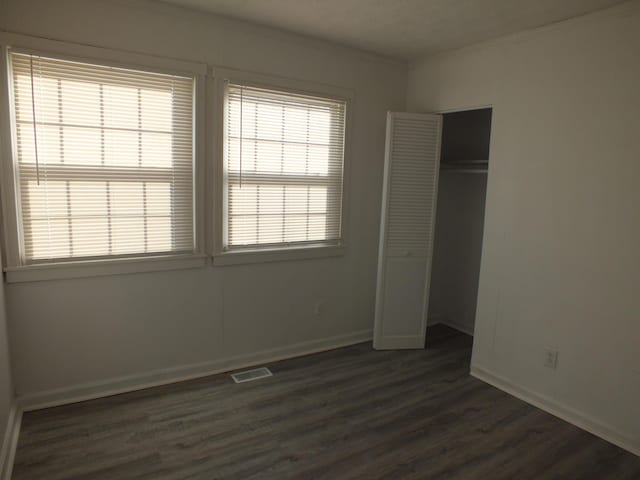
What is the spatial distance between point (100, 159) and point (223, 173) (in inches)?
32.2

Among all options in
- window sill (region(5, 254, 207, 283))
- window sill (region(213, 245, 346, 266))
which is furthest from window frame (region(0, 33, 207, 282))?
window sill (region(213, 245, 346, 266))

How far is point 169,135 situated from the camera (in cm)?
296

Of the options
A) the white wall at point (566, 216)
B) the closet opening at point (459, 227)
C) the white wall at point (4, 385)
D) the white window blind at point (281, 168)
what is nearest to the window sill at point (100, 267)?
the white wall at point (4, 385)

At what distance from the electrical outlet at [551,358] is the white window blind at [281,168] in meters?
1.86

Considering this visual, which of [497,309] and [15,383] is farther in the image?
[497,309]

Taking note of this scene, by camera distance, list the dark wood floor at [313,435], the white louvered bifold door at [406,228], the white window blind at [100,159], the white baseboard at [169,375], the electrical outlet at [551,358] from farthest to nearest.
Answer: the white louvered bifold door at [406,228] → the electrical outlet at [551,358] → the white baseboard at [169,375] → the white window blind at [100,159] → the dark wood floor at [313,435]

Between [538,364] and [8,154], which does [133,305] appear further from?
[538,364]

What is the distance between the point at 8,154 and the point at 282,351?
2397 millimetres

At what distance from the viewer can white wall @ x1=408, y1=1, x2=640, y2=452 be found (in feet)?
8.46

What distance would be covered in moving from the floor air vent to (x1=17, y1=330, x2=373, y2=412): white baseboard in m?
0.10

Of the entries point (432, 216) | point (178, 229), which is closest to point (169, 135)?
point (178, 229)

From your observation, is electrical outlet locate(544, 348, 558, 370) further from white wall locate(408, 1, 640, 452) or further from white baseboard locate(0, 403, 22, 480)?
white baseboard locate(0, 403, 22, 480)

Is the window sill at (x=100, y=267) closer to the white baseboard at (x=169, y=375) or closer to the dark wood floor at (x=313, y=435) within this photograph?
the white baseboard at (x=169, y=375)

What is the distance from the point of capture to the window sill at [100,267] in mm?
2609
